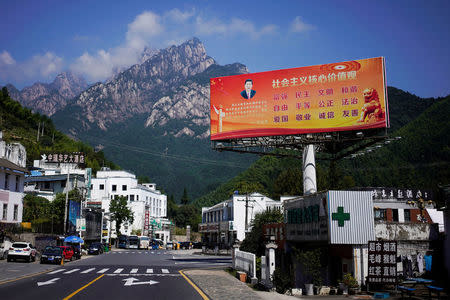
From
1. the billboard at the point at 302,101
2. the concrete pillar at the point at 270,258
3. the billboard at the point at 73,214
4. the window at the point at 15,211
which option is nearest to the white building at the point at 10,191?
the window at the point at 15,211

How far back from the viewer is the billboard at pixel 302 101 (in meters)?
31.4

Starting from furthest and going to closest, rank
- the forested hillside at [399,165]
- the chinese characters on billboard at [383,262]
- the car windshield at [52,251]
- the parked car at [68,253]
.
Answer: the forested hillside at [399,165] < the parked car at [68,253] < the car windshield at [52,251] < the chinese characters on billboard at [383,262]

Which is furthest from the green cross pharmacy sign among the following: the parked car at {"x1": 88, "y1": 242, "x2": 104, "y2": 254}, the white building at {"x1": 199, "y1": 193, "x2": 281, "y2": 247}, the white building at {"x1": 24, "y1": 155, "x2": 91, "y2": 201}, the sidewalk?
the white building at {"x1": 24, "y1": 155, "x2": 91, "y2": 201}

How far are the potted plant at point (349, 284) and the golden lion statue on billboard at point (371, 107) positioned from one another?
48.7ft

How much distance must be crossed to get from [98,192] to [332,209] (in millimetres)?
100267

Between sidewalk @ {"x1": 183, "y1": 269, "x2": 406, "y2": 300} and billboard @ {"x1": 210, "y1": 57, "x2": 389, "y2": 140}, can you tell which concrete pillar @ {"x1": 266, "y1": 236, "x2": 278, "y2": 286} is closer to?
sidewalk @ {"x1": 183, "y1": 269, "x2": 406, "y2": 300}

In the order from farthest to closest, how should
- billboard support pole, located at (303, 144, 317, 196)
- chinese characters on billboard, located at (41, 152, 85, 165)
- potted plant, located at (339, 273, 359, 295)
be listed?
chinese characters on billboard, located at (41, 152, 85, 165) → billboard support pole, located at (303, 144, 317, 196) → potted plant, located at (339, 273, 359, 295)

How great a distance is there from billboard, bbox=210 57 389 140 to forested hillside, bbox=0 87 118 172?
8173 cm

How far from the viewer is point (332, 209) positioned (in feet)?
65.2

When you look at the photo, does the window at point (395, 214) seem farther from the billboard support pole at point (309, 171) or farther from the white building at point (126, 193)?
the white building at point (126, 193)

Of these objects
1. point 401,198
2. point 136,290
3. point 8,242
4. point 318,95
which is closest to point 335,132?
point 318,95

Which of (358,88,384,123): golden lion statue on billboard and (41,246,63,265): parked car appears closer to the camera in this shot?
(358,88,384,123): golden lion statue on billboard

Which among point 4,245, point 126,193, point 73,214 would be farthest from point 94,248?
point 126,193

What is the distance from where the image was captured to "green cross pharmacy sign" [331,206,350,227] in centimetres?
1977
